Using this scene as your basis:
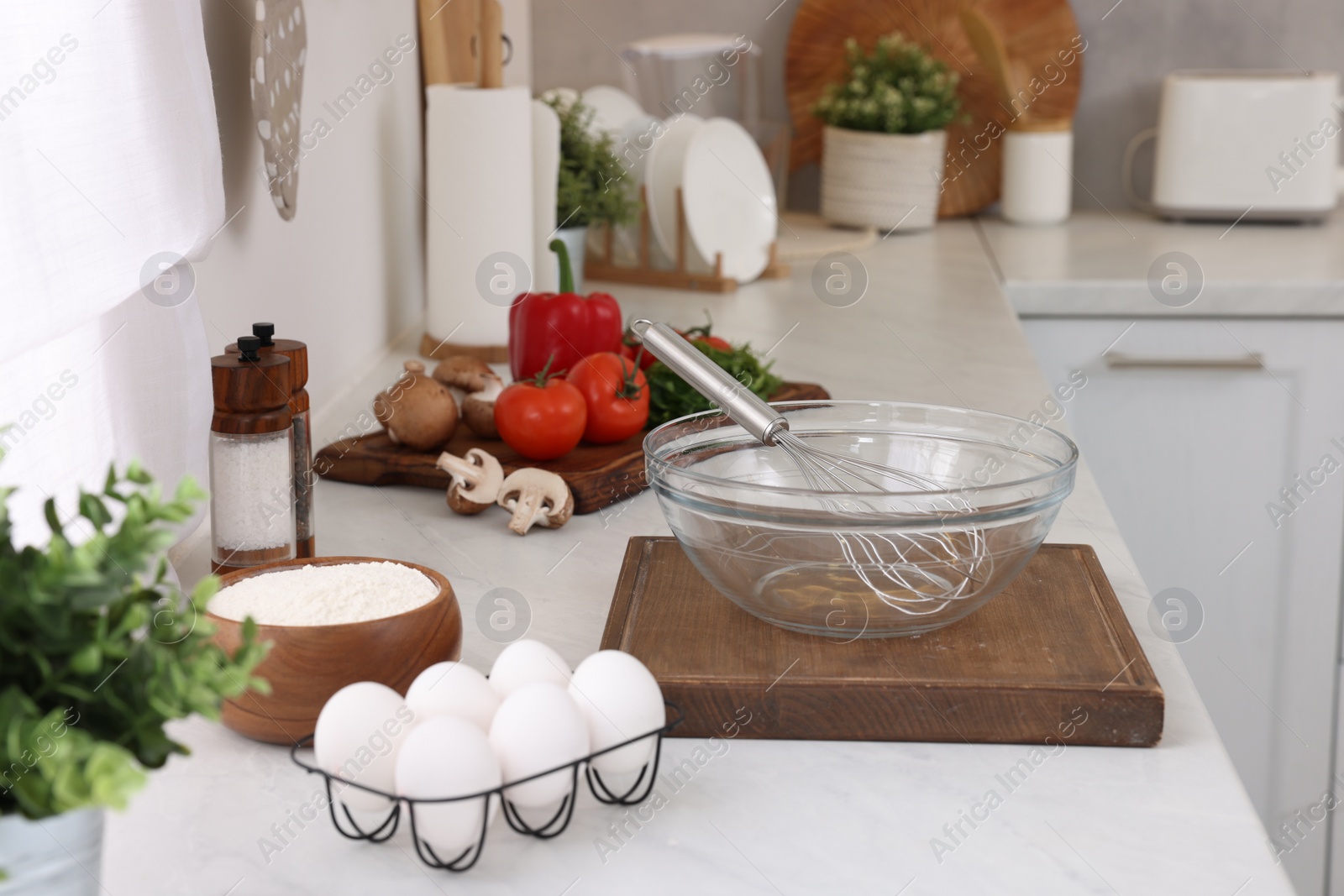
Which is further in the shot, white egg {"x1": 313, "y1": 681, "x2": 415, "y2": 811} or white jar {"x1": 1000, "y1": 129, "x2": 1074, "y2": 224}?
white jar {"x1": 1000, "y1": 129, "x2": 1074, "y2": 224}

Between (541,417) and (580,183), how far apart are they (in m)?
0.72

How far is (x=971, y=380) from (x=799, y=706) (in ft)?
2.57

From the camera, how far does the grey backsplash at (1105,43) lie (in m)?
2.31

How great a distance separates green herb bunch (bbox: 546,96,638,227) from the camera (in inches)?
65.8

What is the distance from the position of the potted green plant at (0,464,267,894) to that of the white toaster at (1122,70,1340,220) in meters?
2.16

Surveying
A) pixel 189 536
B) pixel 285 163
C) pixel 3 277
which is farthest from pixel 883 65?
pixel 3 277

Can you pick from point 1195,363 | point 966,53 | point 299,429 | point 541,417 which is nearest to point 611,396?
point 541,417

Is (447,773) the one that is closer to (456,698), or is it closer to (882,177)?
(456,698)

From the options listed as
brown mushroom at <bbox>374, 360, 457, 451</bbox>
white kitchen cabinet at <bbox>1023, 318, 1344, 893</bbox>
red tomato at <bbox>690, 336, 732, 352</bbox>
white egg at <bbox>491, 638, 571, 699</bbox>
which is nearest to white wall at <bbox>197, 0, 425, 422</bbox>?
brown mushroom at <bbox>374, 360, 457, 451</bbox>

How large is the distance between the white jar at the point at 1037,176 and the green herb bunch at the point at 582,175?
860 millimetres

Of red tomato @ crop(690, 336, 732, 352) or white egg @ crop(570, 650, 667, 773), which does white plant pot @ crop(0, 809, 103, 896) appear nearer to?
white egg @ crop(570, 650, 667, 773)

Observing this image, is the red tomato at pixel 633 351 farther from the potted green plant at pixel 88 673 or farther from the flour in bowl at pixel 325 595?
the potted green plant at pixel 88 673

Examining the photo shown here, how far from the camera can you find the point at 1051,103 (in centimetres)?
235

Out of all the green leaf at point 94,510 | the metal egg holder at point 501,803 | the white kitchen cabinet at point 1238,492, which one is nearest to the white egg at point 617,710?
the metal egg holder at point 501,803
